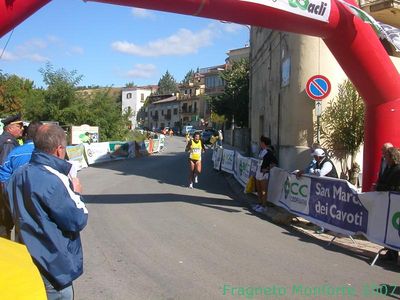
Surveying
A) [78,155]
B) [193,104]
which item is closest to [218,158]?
[78,155]

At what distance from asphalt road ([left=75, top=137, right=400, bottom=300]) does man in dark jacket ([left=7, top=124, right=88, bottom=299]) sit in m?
2.25

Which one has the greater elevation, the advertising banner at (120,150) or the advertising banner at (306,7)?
the advertising banner at (306,7)

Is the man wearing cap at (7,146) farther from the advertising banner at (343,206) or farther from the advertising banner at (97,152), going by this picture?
the advertising banner at (97,152)

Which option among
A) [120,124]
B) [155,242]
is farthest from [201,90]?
[155,242]

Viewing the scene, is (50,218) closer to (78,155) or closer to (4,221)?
(4,221)

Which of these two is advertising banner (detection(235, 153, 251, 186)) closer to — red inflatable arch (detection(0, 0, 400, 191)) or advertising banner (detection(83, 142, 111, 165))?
red inflatable arch (detection(0, 0, 400, 191))

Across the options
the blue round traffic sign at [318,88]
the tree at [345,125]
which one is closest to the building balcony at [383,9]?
the tree at [345,125]

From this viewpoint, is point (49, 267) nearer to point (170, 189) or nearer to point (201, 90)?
point (170, 189)

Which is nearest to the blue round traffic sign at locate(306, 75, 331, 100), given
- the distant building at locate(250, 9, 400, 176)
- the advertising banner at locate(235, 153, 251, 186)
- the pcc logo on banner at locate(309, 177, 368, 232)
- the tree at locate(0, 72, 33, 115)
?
the distant building at locate(250, 9, 400, 176)

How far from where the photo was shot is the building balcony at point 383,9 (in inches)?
525

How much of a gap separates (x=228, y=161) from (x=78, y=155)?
6.95 metres

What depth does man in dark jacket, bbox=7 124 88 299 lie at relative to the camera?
309 cm

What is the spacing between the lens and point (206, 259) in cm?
686

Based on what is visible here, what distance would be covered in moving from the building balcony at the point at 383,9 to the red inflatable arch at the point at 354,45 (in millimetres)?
4316
